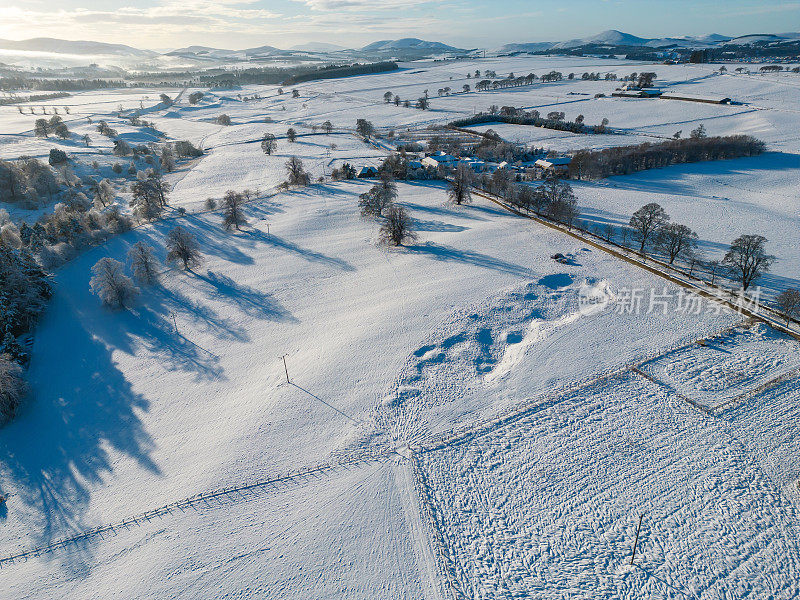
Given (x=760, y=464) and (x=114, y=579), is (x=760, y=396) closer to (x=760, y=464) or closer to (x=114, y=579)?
(x=760, y=464)

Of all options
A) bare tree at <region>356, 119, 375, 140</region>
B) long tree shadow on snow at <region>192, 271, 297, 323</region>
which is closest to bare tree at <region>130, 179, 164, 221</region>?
long tree shadow on snow at <region>192, 271, 297, 323</region>

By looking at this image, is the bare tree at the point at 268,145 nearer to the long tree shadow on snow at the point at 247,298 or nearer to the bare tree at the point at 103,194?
the bare tree at the point at 103,194

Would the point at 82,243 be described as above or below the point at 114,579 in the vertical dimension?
above

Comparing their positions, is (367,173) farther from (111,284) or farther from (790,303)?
(790,303)

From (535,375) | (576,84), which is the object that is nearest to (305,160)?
(535,375)

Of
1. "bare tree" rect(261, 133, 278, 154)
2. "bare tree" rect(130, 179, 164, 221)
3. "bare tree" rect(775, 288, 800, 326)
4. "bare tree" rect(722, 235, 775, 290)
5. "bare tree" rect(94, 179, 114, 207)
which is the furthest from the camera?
"bare tree" rect(261, 133, 278, 154)

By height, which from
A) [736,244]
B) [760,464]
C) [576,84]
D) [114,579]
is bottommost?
[114,579]

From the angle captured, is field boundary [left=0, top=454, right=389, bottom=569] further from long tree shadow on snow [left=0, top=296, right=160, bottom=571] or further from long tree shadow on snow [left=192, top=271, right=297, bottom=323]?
long tree shadow on snow [left=192, top=271, right=297, bottom=323]
